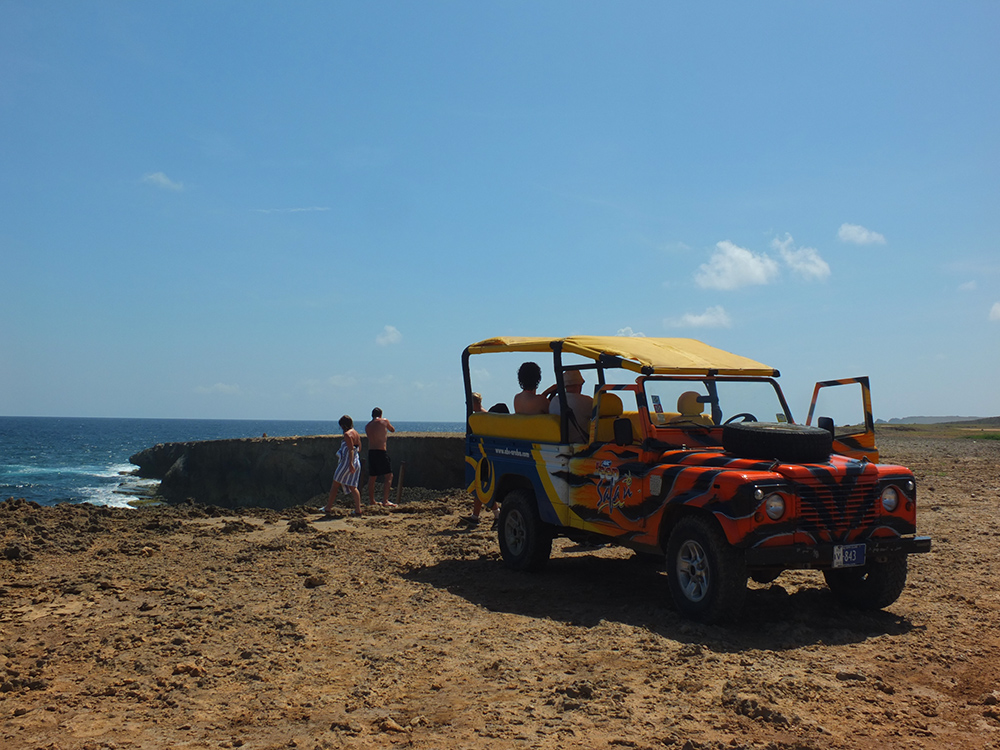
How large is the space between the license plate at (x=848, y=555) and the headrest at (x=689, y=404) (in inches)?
77.2

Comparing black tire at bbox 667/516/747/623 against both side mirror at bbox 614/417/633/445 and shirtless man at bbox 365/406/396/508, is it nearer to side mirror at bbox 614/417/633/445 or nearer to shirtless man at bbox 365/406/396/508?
side mirror at bbox 614/417/633/445

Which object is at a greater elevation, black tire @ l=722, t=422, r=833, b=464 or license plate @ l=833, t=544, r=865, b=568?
black tire @ l=722, t=422, r=833, b=464

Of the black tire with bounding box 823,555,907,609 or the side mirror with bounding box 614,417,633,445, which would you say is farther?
the side mirror with bounding box 614,417,633,445

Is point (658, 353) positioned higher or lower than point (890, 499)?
higher

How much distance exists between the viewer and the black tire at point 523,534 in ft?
27.2

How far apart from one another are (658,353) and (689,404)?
1.89 feet

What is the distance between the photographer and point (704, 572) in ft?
20.4

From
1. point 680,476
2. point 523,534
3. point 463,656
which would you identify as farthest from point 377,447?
point 463,656

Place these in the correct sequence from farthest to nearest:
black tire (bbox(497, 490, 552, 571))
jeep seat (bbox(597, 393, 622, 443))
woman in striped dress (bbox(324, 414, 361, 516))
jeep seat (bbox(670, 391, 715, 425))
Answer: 1. woman in striped dress (bbox(324, 414, 361, 516))
2. black tire (bbox(497, 490, 552, 571))
3. jeep seat (bbox(597, 393, 622, 443))
4. jeep seat (bbox(670, 391, 715, 425))

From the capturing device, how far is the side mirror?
275 inches

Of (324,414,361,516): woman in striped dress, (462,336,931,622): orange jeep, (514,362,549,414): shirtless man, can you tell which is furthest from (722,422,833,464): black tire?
(324,414,361,516): woman in striped dress

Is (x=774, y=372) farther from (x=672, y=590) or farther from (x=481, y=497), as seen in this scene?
(x=481, y=497)

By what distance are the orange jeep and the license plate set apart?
0.01 m

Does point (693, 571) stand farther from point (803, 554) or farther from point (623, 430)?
point (623, 430)
